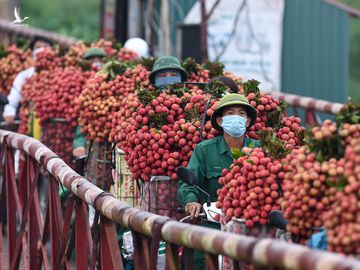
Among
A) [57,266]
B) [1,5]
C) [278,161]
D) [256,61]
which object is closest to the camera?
[278,161]

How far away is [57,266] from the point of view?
23.4 ft

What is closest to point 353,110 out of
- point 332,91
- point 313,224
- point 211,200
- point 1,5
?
point 313,224

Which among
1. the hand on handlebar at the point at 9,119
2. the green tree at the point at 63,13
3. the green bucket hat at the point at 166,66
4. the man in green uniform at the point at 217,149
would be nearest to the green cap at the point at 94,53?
the hand on handlebar at the point at 9,119

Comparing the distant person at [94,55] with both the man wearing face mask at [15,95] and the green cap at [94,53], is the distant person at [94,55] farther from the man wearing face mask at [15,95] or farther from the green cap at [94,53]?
the man wearing face mask at [15,95]

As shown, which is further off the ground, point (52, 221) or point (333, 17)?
point (333, 17)

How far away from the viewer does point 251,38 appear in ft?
58.0

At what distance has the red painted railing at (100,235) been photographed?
4250mm

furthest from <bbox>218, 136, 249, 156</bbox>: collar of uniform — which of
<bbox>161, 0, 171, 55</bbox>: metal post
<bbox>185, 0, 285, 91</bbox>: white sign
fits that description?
<bbox>185, 0, 285, 91</bbox>: white sign

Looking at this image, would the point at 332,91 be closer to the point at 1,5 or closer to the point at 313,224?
the point at 1,5

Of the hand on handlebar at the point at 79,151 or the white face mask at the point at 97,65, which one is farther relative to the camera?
the white face mask at the point at 97,65

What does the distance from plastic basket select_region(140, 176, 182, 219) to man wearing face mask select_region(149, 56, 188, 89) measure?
185 centimetres

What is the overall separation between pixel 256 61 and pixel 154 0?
233 centimetres

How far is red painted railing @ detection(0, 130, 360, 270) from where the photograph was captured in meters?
4.25

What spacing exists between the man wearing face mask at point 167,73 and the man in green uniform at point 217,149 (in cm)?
213
